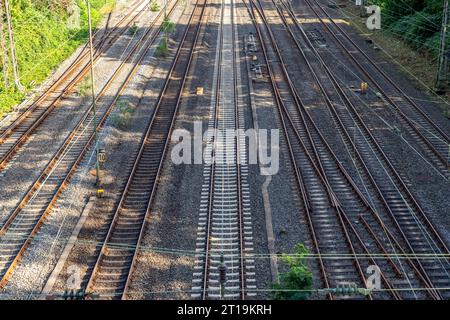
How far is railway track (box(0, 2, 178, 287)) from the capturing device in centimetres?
2084

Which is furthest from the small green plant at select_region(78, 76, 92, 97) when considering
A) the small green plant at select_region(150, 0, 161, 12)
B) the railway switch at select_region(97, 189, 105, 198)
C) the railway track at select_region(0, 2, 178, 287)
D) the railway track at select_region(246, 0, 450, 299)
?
the small green plant at select_region(150, 0, 161, 12)

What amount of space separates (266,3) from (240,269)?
50.6 meters

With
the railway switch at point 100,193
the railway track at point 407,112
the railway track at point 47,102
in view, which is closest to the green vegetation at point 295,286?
the railway switch at point 100,193

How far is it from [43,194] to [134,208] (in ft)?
13.2

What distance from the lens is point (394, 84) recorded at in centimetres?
3819

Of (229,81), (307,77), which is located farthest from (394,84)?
(229,81)

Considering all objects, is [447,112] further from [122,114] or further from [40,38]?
[40,38]

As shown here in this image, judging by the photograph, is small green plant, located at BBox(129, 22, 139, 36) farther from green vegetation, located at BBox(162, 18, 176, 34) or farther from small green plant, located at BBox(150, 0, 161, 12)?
small green plant, located at BBox(150, 0, 161, 12)

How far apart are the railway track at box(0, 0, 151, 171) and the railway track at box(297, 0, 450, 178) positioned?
1851 cm

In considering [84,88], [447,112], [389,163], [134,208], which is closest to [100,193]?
[134,208]

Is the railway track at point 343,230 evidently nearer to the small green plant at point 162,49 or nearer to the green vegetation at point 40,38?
the green vegetation at point 40,38

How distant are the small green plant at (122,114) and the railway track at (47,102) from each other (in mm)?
3760

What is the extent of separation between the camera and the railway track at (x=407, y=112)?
93.0 ft
